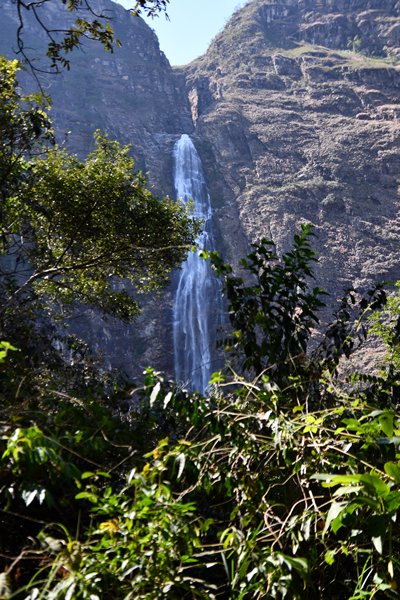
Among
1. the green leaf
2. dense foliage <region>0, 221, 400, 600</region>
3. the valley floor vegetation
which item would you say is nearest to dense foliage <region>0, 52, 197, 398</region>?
the valley floor vegetation

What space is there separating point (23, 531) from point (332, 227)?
45953 mm

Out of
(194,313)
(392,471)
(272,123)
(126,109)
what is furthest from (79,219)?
(126,109)

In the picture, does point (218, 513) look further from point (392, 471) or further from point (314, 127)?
point (314, 127)

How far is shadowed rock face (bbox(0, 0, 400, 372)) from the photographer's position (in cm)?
4466

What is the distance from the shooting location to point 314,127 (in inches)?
2248

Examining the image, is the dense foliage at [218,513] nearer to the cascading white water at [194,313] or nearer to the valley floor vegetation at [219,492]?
the valley floor vegetation at [219,492]

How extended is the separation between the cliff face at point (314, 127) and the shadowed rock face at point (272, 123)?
0.42 ft

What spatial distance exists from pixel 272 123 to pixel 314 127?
13.6 ft

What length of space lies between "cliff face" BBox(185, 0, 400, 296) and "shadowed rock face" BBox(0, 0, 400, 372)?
13cm

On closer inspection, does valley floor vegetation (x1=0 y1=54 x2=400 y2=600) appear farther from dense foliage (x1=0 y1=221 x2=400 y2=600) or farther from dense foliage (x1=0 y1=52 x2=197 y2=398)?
dense foliage (x1=0 y1=52 x2=197 y2=398)

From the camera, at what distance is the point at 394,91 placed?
61.0 metres

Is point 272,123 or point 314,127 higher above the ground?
point 272,123

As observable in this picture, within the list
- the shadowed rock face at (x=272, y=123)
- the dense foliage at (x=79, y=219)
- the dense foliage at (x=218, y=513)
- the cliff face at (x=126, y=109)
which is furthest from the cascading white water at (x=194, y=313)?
the dense foliage at (x=218, y=513)

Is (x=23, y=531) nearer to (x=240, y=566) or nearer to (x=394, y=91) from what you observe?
(x=240, y=566)
